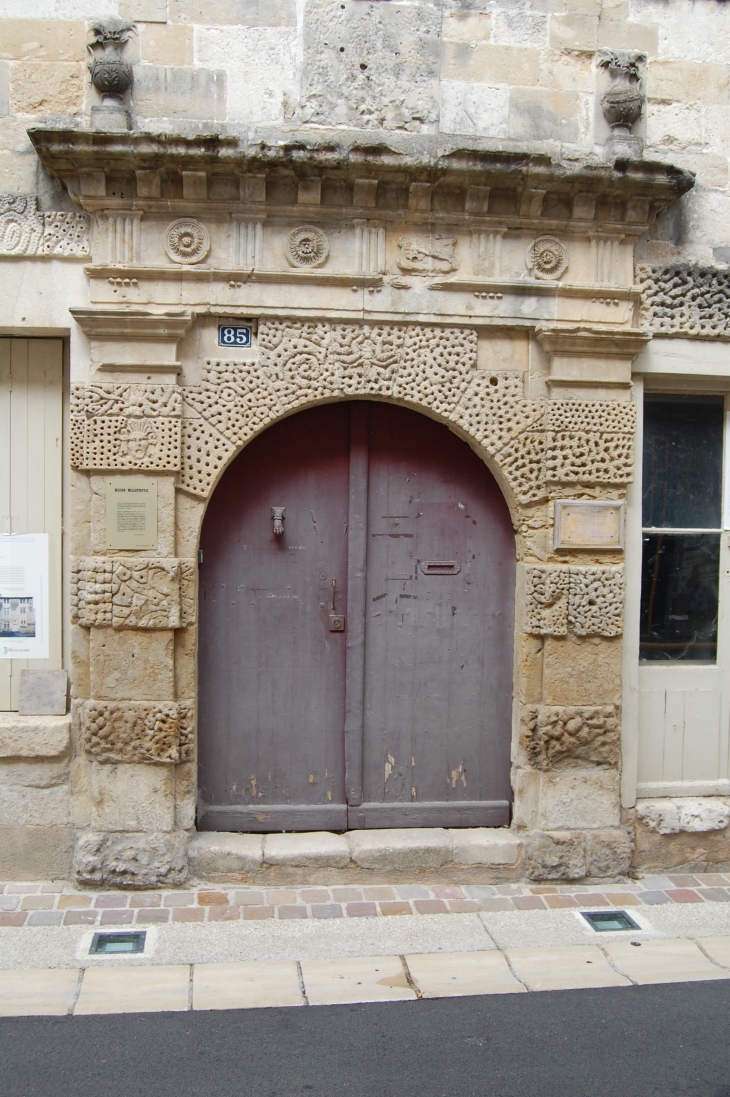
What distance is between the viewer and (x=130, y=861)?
366 centimetres

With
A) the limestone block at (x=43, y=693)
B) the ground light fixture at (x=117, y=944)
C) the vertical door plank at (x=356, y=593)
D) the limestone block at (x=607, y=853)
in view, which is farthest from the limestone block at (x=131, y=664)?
the limestone block at (x=607, y=853)

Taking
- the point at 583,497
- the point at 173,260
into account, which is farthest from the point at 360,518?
the point at 173,260

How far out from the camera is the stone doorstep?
3727 millimetres

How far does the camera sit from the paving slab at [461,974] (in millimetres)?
3012

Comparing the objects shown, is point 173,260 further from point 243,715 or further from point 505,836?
point 505,836

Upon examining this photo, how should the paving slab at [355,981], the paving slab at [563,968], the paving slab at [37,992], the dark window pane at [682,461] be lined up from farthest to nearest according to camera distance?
the dark window pane at [682,461] < the paving slab at [563,968] < the paving slab at [355,981] < the paving slab at [37,992]

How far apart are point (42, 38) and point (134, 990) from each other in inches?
160

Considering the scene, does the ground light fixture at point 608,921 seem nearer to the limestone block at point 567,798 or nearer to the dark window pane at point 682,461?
the limestone block at point 567,798

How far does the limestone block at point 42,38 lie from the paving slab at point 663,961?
4580 millimetres

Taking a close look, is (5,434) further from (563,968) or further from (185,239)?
(563,968)

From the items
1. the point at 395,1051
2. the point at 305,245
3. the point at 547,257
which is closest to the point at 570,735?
the point at 395,1051

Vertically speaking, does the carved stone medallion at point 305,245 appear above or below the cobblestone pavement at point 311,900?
above

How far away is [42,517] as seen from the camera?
3.83m

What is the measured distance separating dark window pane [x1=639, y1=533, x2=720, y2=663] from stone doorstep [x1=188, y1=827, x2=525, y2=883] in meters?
1.26
